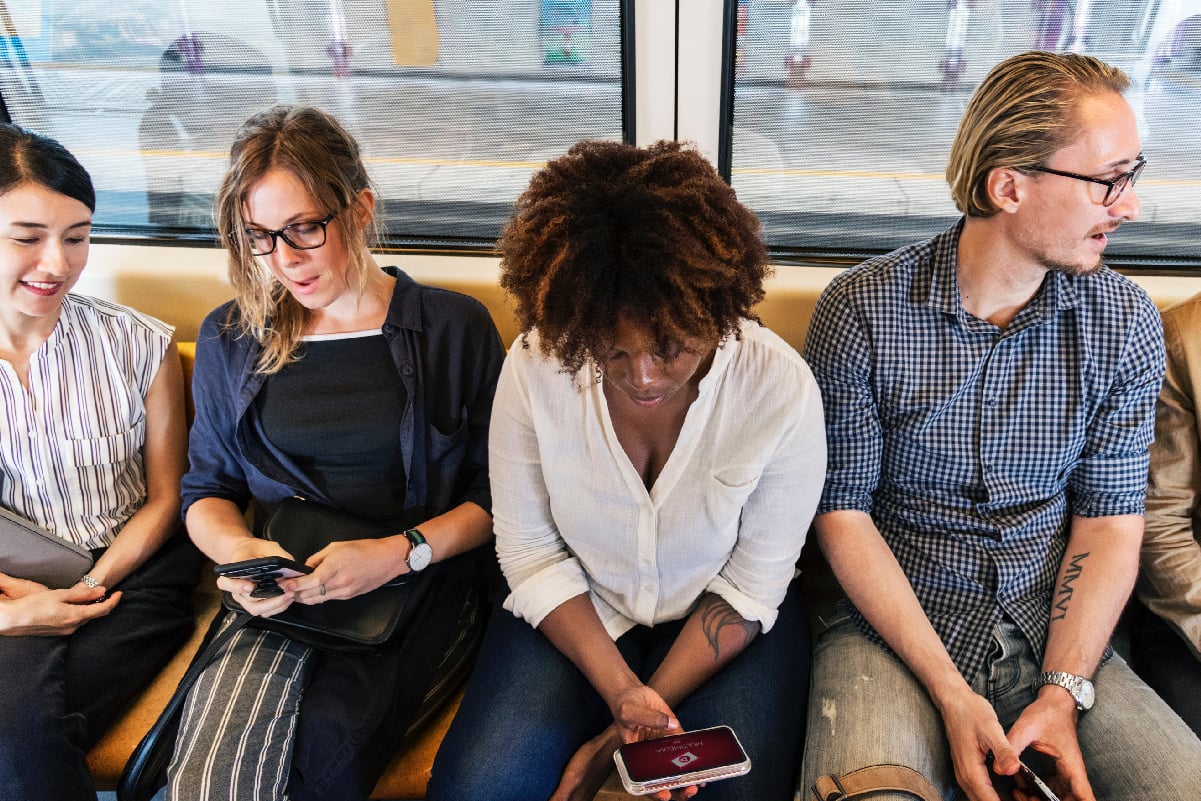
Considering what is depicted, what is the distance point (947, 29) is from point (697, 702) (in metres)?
1.73

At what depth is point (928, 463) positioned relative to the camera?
1.70 m

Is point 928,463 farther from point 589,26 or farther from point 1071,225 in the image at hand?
point 589,26

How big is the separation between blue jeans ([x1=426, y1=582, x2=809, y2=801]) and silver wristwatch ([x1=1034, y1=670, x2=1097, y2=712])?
1.51 feet

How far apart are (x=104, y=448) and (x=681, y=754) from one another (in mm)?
1497

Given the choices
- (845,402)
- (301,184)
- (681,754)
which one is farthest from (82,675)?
(845,402)

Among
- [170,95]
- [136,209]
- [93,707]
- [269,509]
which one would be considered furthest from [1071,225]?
[136,209]

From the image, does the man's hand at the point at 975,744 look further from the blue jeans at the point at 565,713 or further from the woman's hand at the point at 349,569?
the woman's hand at the point at 349,569

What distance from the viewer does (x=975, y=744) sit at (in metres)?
1.43

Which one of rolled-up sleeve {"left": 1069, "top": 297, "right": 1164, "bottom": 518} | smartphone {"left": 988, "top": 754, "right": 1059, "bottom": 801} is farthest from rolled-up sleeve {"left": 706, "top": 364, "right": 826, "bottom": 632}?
rolled-up sleeve {"left": 1069, "top": 297, "right": 1164, "bottom": 518}

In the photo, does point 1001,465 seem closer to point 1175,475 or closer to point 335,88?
point 1175,475

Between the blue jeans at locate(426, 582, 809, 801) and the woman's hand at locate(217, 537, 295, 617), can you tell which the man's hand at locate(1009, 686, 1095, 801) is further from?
the woman's hand at locate(217, 537, 295, 617)

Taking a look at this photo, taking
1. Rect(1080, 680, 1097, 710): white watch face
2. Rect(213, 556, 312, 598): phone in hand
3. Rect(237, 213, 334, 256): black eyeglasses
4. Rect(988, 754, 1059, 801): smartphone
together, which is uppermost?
Rect(237, 213, 334, 256): black eyeglasses

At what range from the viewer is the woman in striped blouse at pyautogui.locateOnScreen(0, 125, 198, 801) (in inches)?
65.0

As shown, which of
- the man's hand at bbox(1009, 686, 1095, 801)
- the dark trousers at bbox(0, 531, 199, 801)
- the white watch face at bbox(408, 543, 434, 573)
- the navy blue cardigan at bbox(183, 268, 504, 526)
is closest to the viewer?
the man's hand at bbox(1009, 686, 1095, 801)
